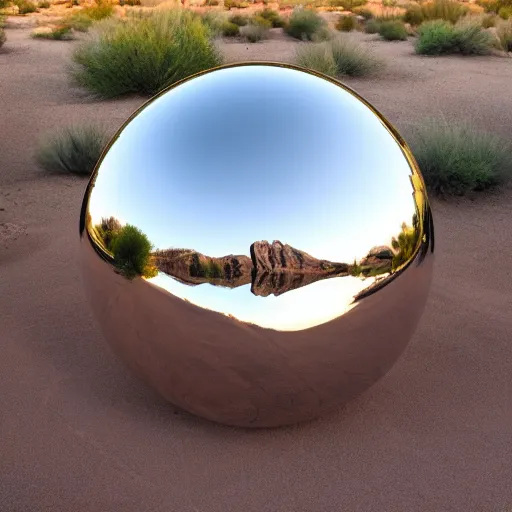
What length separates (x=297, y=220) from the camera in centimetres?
265

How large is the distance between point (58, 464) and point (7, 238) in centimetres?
303

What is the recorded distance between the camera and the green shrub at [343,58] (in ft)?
43.5

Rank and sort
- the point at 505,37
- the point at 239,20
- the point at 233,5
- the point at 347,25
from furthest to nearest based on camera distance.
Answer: the point at 233,5 < the point at 347,25 < the point at 239,20 < the point at 505,37

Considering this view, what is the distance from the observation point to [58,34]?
20172mm

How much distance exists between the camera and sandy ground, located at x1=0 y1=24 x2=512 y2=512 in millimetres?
3037

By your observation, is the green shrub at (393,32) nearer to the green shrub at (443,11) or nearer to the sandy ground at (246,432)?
the green shrub at (443,11)

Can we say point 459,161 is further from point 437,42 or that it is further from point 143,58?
point 437,42

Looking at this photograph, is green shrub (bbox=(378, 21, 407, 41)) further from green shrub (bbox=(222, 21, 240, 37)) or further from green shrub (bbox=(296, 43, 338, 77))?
green shrub (bbox=(296, 43, 338, 77))

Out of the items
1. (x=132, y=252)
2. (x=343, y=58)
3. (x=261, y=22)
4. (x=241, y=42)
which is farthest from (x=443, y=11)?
(x=132, y=252)

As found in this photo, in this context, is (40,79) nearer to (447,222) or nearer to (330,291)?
(447,222)

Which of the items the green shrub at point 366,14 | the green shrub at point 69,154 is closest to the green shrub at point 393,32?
the green shrub at point 366,14

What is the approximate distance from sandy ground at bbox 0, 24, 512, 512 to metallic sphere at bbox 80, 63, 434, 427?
25 cm

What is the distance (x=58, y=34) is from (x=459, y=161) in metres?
15.8

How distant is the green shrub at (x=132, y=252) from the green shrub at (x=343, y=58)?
10.7 meters
